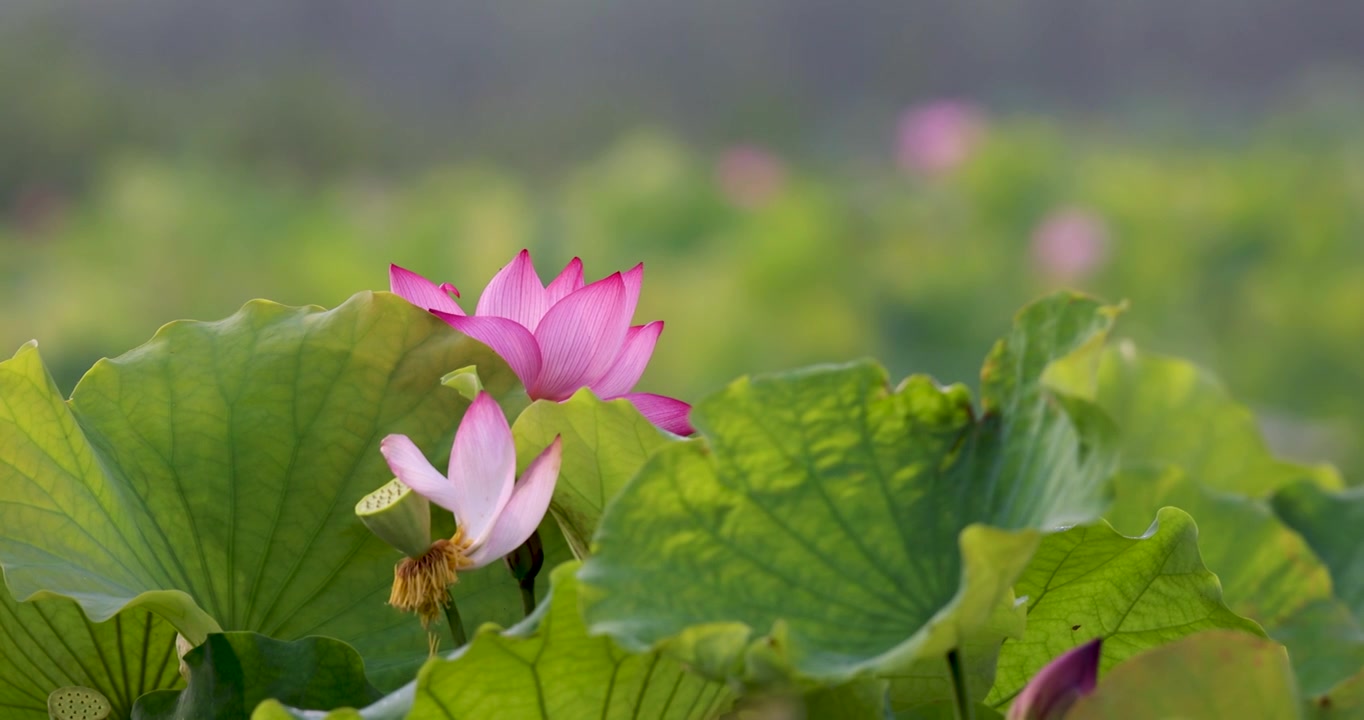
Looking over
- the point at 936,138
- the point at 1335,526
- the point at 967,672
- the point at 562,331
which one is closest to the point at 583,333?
the point at 562,331

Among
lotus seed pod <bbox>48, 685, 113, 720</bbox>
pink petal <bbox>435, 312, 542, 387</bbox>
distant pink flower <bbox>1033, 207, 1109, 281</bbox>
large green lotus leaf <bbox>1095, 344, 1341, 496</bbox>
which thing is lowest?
distant pink flower <bbox>1033, 207, 1109, 281</bbox>

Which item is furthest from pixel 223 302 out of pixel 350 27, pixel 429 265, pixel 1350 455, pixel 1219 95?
pixel 1219 95

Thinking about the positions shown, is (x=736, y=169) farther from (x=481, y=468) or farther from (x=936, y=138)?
(x=481, y=468)

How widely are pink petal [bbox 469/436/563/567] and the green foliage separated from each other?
10 centimetres

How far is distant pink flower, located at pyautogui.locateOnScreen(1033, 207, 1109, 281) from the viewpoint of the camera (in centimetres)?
249

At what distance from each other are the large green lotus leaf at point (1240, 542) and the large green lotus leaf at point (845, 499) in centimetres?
15

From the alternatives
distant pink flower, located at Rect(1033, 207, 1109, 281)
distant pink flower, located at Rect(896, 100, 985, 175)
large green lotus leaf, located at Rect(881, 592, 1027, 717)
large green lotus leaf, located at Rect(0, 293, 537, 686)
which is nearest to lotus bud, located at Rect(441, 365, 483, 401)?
large green lotus leaf, located at Rect(0, 293, 537, 686)

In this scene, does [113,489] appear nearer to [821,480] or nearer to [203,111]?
[821,480]

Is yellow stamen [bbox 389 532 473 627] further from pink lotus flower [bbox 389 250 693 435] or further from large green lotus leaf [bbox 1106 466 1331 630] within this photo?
large green lotus leaf [bbox 1106 466 1331 630]

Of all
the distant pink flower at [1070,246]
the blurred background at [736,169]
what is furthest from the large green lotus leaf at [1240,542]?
the distant pink flower at [1070,246]

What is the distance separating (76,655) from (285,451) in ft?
0.20

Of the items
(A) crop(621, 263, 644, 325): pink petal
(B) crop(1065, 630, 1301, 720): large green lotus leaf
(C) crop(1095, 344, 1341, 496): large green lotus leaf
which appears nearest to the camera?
(B) crop(1065, 630, 1301, 720): large green lotus leaf

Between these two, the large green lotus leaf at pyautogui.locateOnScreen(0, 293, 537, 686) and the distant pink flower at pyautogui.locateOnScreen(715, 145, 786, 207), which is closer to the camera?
the large green lotus leaf at pyautogui.locateOnScreen(0, 293, 537, 686)

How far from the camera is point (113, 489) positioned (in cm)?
28
